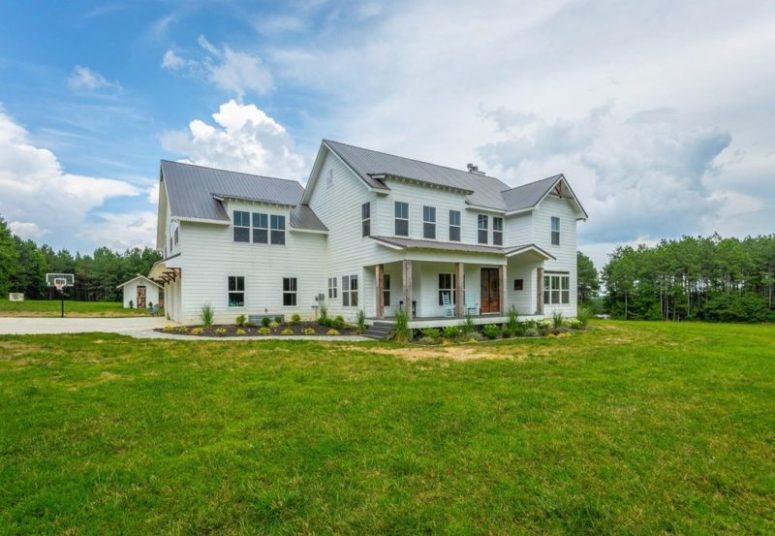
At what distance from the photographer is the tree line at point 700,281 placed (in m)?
40.6

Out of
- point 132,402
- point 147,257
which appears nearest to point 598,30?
point 132,402

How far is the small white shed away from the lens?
120 ft

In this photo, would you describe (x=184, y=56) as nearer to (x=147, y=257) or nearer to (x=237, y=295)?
(x=237, y=295)

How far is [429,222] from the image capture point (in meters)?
19.1

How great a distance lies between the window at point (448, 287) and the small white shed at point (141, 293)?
27615mm

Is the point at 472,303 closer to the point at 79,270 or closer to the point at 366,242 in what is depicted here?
the point at 366,242

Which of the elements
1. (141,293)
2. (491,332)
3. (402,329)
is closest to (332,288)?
(402,329)

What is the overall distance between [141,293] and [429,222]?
33.7 m

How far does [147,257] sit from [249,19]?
64191mm

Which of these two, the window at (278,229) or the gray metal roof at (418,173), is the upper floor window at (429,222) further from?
the window at (278,229)

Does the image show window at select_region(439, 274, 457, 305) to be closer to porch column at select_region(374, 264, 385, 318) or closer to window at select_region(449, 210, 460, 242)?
window at select_region(449, 210, 460, 242)

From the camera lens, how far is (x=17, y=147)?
76.7ft

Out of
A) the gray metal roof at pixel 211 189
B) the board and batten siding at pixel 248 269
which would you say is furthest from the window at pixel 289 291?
the gray metal roof at pixel 211 189

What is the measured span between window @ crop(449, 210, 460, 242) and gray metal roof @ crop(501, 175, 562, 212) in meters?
3.62
